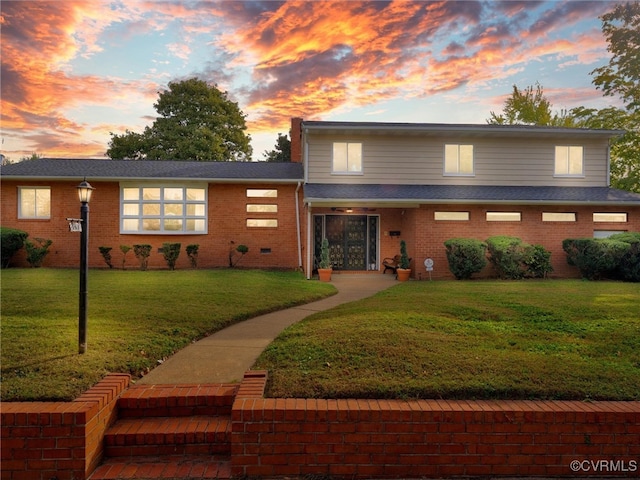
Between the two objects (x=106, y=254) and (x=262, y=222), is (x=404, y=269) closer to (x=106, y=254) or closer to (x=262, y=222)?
(x=262, y=222)

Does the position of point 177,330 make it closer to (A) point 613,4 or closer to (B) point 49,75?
(B) point 49,75

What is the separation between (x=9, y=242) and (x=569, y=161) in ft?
68.7

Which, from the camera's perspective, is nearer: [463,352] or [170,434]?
[170,434]

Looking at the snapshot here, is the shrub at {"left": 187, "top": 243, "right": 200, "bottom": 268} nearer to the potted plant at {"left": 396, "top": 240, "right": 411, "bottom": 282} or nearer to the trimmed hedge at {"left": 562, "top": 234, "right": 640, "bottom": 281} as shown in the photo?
the potted plant at {"left": 396, "top": 240, "right": 411, "bottom": 282}

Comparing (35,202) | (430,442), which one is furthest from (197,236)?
(430,442)

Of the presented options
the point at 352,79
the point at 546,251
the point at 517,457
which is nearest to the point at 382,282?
the point at 546,251

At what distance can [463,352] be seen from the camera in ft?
14.7

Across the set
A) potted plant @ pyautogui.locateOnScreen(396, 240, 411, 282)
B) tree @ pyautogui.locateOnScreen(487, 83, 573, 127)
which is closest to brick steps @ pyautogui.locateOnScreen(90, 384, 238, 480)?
potted plant @ pyautogui.locateOnScreen(396, 240, 411, 282)

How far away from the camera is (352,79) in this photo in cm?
1522

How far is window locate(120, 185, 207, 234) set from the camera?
1515 cm

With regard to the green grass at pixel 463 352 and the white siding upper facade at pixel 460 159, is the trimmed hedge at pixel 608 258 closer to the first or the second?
the white siding upper facade at pixel 460 159

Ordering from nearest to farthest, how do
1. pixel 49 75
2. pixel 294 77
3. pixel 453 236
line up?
pixel 49 75
pixel 453 236
pixel 294 77

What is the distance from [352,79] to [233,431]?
14.4 m

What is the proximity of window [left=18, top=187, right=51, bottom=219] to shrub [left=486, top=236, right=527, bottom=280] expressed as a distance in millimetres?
15943
